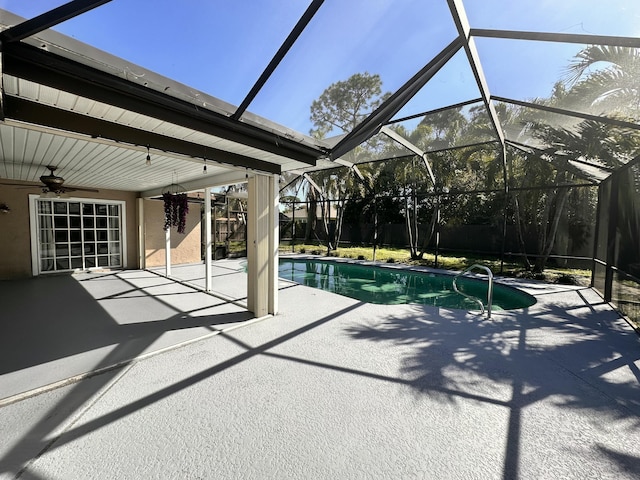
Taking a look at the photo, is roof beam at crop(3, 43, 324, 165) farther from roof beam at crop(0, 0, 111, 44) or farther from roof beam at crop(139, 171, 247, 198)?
roof beam at crop(139, 171, 247, 198)

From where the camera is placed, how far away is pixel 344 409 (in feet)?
7.86

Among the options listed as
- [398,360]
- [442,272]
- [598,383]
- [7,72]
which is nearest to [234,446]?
[398,360]

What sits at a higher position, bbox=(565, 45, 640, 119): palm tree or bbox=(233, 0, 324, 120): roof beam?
bbox=(565, 45, 640, 119): palm tree

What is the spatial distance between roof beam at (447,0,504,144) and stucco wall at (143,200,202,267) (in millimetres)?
9387

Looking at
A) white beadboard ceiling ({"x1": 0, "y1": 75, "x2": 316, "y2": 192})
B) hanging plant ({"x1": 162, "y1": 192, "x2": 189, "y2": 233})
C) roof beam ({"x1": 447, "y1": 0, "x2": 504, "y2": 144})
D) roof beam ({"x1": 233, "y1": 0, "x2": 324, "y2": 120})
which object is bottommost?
hanging plant ({"x1": 162, "y1": 192, "x2": 189, "y2": 233})

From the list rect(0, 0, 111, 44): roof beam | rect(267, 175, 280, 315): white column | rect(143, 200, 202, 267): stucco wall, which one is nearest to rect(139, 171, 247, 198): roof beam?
rect(267, 175, 280, 315): white column

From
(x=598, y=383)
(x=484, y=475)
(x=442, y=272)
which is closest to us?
(x=484, y=475)

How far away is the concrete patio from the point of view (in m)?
1.84

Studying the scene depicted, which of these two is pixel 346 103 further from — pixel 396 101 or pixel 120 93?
pixel 120 93

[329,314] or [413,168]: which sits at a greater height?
[413,168]

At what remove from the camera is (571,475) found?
1.78m

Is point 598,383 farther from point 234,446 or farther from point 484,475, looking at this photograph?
point 234,446

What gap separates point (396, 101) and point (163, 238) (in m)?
8.76

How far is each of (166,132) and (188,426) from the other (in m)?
2.86
